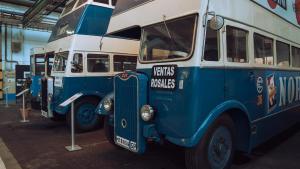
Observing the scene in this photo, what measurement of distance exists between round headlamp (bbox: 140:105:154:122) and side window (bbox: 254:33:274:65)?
200 centimetres

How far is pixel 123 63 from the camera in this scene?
27.6 ft

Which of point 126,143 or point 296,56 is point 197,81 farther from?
point 296,56

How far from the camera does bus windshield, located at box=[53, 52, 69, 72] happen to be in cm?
759

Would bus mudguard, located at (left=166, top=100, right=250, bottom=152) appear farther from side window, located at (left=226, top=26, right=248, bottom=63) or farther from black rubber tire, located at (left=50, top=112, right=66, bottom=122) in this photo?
black rubber tire, located at (left=50, top=112, right=66, bottom=122)

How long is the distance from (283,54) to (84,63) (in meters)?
4.81

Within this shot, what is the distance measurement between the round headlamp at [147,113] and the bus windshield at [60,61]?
432 cm

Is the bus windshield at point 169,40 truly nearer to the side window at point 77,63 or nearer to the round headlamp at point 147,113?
the round headlamp at point 147,113

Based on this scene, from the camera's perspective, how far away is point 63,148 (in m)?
5.86

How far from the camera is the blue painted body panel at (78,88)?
7.35 m

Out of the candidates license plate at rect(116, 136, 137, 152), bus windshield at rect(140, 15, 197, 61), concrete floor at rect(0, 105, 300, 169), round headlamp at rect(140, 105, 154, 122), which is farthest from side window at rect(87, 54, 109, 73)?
round headlamp at rect(140, 105, 154, 122)

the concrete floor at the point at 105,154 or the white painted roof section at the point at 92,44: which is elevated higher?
the white painted roof section at the point at 92,44

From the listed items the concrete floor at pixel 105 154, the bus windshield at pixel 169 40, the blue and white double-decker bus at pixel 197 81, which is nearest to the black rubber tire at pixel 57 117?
the concrete floor at pixel 105 154

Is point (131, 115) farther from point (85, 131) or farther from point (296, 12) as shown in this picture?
point (296, 12)

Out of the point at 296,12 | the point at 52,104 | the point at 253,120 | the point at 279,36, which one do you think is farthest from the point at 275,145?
the point at 52,104
